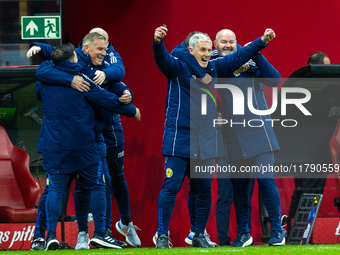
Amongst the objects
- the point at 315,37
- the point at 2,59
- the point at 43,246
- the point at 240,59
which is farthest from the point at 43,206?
the point at 315,37

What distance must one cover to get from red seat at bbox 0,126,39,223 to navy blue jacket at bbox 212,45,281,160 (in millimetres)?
2114

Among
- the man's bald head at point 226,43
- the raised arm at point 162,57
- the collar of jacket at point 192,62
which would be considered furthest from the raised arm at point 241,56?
the raised arm at point 162,57

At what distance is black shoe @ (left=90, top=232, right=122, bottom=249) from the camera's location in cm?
440

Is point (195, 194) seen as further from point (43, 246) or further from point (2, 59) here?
point (2, 59)

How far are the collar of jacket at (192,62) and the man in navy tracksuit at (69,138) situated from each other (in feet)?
1.98

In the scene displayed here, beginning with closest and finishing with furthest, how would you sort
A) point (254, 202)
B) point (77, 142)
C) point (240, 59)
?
point (77, 142), point (240, 59), point (254, 202)

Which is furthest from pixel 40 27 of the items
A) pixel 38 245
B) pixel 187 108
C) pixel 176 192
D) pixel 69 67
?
pixel 176 192

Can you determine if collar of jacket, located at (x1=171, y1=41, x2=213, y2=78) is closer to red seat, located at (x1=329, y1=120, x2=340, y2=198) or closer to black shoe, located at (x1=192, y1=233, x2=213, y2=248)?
black shoe, located at (x1=192, y1=233, x2=213, y2=248)

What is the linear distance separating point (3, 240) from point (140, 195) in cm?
181

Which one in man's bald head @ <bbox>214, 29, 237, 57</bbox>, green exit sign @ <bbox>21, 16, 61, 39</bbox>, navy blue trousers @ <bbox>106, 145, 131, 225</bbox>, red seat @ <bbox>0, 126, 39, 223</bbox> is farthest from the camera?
green exit sign @ <bbox>21, 16, 61, 39</bbox>

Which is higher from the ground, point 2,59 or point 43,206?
point 2,59

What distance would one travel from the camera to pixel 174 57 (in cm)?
452

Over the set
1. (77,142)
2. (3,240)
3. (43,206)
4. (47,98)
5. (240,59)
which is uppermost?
(240,59)

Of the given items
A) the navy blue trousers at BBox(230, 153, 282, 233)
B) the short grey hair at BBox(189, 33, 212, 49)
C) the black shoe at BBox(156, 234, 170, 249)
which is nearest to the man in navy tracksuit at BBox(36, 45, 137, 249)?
the black shoe at BBox(156, 234, 170, 249)
